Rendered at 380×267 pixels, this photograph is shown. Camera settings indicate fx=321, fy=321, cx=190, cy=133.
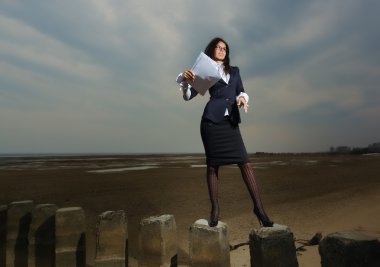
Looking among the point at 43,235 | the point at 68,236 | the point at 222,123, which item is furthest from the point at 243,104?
the point at 43,235

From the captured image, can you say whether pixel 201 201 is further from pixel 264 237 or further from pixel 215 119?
pixel 264 237

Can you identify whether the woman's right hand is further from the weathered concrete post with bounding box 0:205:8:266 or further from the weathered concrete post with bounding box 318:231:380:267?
the weathered concrete post with bounding box 0:205:8:266

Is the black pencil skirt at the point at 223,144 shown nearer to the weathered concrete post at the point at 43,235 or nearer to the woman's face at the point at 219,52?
the woman's face at the point at 219,52

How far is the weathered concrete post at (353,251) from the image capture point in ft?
5.48

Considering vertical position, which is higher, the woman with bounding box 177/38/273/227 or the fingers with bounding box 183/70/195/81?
the fingers with bounding box 183/70/195/81

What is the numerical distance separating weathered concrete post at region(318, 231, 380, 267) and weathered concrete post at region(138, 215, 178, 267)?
5.58 ft

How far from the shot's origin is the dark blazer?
3330 millimetres

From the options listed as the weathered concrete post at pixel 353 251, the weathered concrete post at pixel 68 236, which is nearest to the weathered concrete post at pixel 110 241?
the weathered concrete post at pixel 68 236

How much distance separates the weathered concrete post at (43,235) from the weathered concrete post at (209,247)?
262 cm

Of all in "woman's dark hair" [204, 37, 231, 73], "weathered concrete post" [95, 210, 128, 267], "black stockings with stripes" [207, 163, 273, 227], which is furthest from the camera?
"woman's dark hair" [204, 37, 231, 73]

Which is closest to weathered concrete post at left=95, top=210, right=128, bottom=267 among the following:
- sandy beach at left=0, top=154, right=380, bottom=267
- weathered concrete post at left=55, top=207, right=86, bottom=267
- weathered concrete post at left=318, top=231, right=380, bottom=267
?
weathered concrete post at left=55, top=207, right=86, bottom=267

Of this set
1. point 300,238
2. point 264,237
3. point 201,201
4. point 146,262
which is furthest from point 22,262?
point 201,201

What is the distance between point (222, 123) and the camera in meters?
3.29

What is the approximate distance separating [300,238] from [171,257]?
3.17 meters
